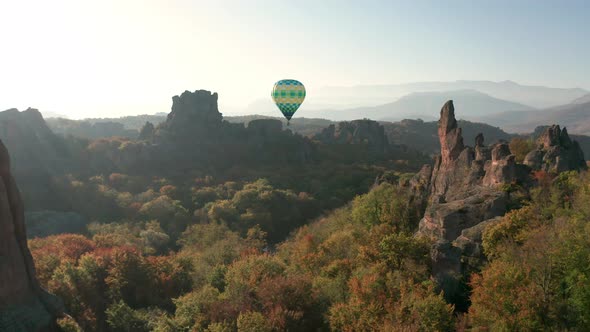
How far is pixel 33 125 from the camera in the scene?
299 ft

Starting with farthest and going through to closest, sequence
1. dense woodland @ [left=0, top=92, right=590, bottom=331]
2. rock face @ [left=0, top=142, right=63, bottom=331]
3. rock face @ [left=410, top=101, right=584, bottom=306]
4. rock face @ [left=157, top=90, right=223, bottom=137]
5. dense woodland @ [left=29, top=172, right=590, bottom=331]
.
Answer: rock face @ [left=157, top=90, right=223, bottom=137], rock face @ [left=410, top=101, right=584, bottom=306], rock face @ [left=0, top=142, right=63, bottom=331], dense woodland @ [left=0, top=92, right=590, bottom=331], dense woodland @ [left=29, top=172, right=590, bottom=331]

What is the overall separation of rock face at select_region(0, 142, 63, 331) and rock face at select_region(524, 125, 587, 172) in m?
39.3

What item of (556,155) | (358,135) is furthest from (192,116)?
(556,155)

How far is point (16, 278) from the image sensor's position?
22.1 metres

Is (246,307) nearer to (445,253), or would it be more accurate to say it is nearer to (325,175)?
(445,253)

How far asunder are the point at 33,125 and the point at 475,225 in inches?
3728

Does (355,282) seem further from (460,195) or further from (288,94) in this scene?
(288,94)

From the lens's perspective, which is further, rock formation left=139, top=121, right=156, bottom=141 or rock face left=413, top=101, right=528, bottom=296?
rock formation left=139, top=121, right=156, bottom=141

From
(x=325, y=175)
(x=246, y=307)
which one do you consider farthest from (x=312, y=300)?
(x=325, y=175)

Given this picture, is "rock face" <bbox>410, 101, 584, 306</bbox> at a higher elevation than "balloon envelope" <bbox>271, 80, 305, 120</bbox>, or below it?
below

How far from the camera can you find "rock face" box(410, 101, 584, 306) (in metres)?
26.2

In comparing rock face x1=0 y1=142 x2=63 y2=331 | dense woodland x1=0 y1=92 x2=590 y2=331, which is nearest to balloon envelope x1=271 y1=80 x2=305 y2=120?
dense woodland x1=0 y1=92 x2=590 y2=331

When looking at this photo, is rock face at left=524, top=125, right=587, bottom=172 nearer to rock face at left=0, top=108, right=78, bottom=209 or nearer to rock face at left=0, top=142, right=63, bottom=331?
rock face at left=0, top=142, right=63, bottom=331

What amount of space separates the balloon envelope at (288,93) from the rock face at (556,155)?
125 feet
